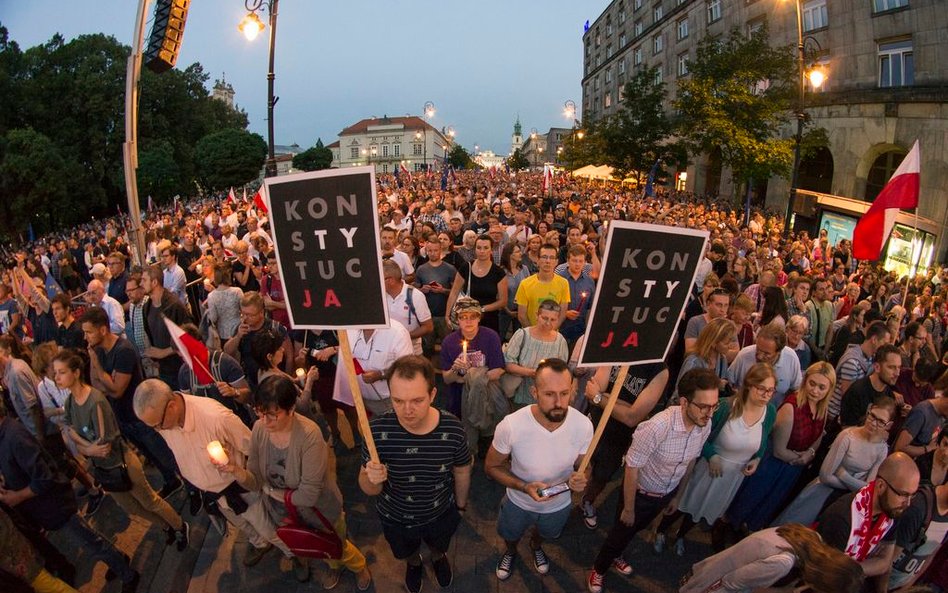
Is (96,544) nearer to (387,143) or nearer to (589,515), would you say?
(589,515)

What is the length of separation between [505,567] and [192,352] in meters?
2.90

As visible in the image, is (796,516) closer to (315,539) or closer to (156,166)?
(315,539)

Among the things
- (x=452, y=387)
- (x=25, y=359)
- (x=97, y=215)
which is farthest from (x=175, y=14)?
(x=97, y=215)

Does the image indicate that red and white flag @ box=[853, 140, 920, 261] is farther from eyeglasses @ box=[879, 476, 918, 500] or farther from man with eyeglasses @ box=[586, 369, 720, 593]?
man with eyeglasses @ box=[586, 369, 720, 593]

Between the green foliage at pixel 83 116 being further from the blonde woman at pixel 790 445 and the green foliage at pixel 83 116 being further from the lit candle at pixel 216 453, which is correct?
the blonde woman at pixel 790 445

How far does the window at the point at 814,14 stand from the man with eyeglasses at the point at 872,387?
24791 millimetres

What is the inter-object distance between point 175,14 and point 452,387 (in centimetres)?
981

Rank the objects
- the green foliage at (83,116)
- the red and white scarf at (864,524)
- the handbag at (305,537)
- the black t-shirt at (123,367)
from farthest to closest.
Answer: the green foliage at (83,116), the black t-shirt at (123,367), the handbag at (305,537), the red and white scarf at (864,524)

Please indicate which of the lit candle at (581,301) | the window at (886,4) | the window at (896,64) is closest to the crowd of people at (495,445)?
the lit candle at (581,301)

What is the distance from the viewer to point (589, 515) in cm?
436

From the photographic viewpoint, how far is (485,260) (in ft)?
21.0

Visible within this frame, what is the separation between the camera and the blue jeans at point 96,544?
3438 mm

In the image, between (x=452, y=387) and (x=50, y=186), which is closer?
(x=452, y=387)

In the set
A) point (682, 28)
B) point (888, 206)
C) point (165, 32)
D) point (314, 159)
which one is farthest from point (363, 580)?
point (314, 159)
